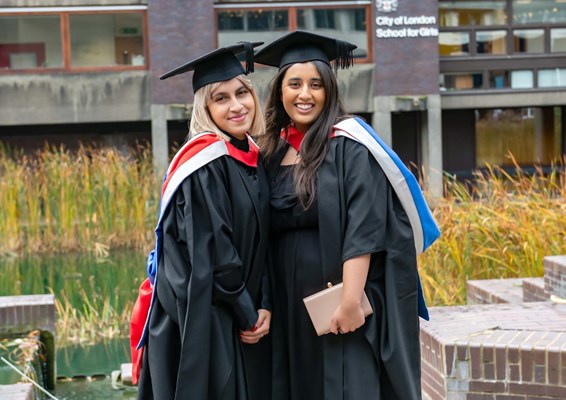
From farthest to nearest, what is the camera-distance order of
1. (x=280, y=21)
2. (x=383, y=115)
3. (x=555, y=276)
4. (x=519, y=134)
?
1. (x=519, y=134)
2. (x=383, y=115)
3. (x=280, y=21)
4. (x=555, y=276)

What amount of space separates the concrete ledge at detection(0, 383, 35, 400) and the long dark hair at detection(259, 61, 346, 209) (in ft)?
6.26

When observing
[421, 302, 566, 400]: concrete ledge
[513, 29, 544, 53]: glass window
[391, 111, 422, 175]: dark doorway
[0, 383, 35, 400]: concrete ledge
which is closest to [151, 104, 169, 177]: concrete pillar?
[391, 111, 422, 175]: dark doorway

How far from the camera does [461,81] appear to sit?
24281 millimetres

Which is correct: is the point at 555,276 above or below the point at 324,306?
below

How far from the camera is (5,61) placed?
23234 millimetres

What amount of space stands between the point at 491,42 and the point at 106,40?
31.5ft

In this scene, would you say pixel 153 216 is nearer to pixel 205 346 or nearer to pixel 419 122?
pixel 205 346

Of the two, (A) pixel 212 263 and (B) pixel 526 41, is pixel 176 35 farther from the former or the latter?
(A) pixel 212 263

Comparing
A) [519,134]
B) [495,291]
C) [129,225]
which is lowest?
[495,291]

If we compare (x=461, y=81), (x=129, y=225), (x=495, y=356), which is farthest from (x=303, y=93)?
(x=461, y=81)

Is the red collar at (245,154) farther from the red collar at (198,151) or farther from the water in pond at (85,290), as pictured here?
the water in pond at (85,290)

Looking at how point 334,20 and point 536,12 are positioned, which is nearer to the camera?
point 334,20

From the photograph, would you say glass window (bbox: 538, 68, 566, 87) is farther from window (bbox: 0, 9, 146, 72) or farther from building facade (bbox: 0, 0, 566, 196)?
window (bbox: 0, 9, 146, 72)

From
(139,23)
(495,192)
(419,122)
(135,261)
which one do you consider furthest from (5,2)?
(495,192)
